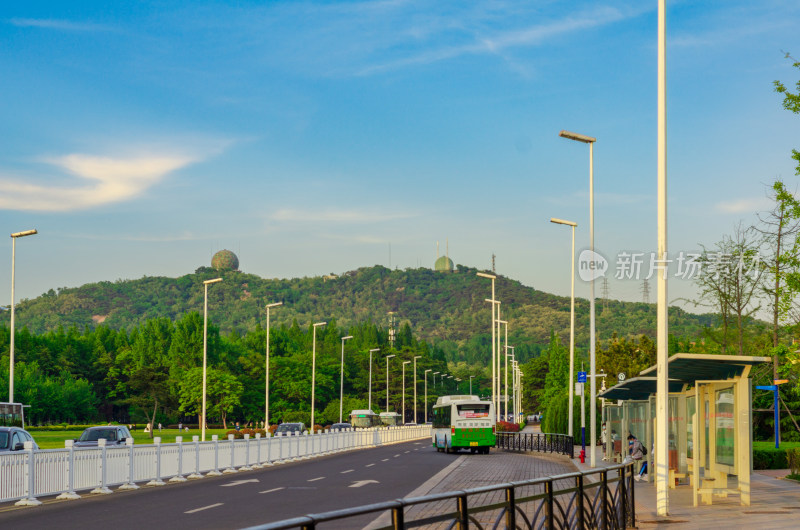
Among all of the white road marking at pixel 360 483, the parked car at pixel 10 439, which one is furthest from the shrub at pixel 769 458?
the parked car at pixel 10 439

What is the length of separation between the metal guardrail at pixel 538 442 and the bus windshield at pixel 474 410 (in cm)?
341

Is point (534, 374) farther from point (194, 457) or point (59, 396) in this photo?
point (194, 457)

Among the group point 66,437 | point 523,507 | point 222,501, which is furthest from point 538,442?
point 523,507

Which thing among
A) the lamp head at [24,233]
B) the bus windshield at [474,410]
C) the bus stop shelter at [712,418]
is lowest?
the bus windshield at [474,410]

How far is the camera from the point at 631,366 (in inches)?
3179

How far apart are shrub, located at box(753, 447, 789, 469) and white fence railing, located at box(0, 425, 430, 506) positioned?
18.9 metres

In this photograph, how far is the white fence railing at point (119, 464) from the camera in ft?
68.3

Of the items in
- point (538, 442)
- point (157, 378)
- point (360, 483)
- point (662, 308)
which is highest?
point (662, 308)

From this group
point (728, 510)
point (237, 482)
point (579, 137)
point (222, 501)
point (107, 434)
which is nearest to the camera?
point (728, 510)

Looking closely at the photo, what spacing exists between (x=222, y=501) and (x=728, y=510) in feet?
35.2

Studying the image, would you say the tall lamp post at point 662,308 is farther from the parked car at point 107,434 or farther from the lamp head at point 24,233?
the lamp head at point 24,233

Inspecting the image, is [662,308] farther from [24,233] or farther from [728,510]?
[24,233]

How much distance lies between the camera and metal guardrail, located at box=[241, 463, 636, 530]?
680 cm

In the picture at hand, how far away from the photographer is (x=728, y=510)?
1844cm
